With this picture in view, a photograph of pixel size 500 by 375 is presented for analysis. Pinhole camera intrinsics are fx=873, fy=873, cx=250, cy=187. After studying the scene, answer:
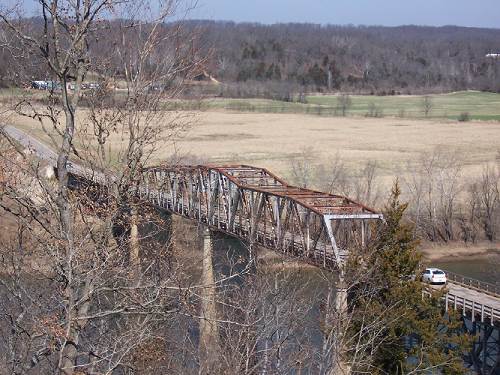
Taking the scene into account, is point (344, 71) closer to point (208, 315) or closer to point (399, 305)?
point (399, 305)

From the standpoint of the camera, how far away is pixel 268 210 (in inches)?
1405

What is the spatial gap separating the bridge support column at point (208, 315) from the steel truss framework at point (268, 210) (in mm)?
1475

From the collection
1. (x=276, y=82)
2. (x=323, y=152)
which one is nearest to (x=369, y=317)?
(x=323, y=152)

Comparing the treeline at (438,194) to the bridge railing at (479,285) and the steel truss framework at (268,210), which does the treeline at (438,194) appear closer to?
the bridge railing at (479,285)

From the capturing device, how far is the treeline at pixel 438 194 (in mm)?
55250

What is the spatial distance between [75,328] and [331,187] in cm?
4364

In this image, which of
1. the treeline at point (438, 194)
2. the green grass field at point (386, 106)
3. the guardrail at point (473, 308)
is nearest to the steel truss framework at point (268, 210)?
the guardrail at point (473, 308)

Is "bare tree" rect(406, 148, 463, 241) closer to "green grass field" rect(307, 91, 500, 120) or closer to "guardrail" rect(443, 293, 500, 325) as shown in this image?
"guardrail" rect(443, 293, 500, 325)

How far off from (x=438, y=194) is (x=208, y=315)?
40753 millimetres

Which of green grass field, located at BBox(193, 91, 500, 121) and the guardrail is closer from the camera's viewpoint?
the guardrail

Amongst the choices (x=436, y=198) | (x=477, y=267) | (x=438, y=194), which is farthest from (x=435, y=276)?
(x=438, y=194)

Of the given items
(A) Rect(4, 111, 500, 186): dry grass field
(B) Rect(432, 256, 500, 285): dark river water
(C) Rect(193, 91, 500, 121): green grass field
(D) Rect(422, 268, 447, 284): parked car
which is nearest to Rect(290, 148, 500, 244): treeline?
(B) Rect(432, 256, 500, 285): dark river water

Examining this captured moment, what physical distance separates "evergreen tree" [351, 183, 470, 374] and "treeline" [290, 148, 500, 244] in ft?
93.0

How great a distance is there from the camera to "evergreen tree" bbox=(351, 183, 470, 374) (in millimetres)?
21658
